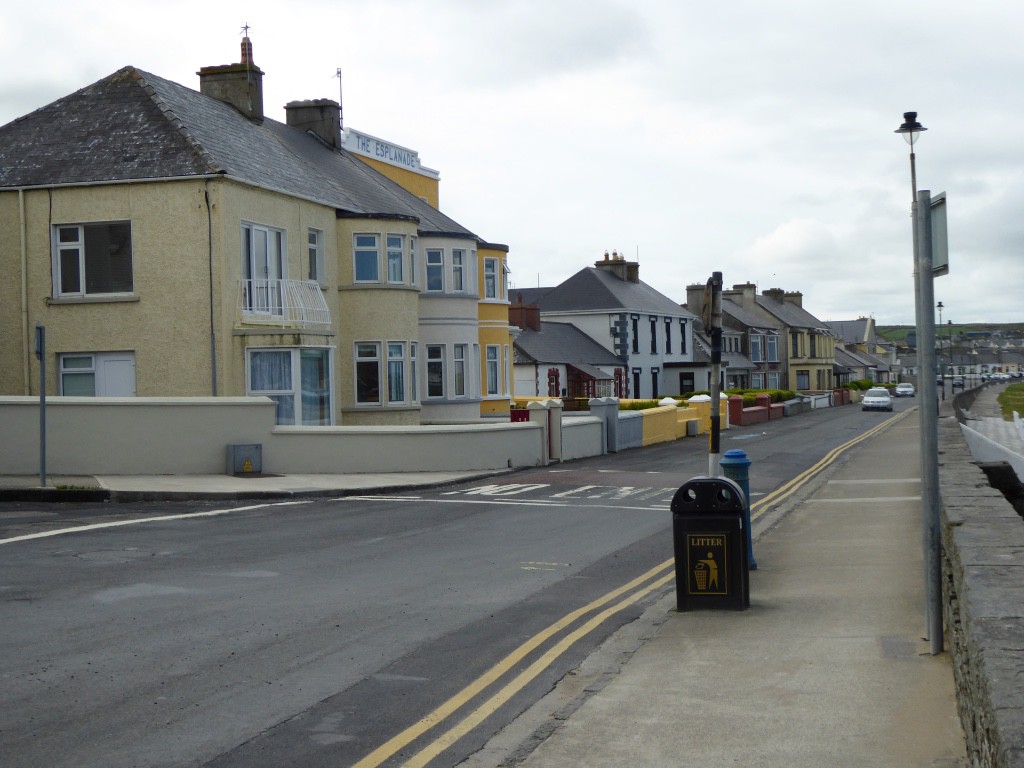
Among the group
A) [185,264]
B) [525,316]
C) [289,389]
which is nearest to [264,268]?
[185,264]

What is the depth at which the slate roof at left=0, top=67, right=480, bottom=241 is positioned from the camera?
89.6 feet

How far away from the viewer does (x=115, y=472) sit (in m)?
23.0

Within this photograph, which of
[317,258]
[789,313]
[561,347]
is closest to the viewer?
[317,258]

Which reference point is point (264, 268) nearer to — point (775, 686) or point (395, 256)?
point (395, 256)

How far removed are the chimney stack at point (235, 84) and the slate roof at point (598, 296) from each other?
137 feet

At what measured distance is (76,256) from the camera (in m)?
27.7

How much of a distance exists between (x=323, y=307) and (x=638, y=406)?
72.4ft

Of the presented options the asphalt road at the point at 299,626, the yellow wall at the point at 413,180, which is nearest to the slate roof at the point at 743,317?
the yellow wall at the point at 413,180

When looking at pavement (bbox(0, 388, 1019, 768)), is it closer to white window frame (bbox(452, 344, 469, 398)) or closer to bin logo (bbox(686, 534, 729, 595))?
bin logo (bbox(686, 534, 729, 595))

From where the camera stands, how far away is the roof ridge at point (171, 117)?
26781mm

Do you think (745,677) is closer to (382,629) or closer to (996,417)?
(382,629)

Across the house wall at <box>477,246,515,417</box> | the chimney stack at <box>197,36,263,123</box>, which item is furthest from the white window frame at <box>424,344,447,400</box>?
the chimney stack at <box>197,36,263,123</box>

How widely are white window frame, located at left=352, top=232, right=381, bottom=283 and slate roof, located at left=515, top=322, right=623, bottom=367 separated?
3149cm

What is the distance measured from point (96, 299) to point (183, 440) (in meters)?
5.85
